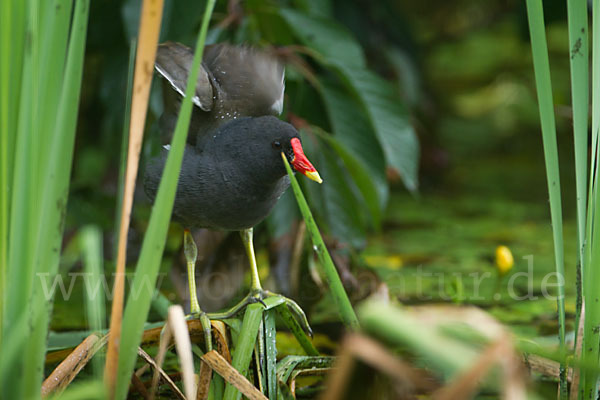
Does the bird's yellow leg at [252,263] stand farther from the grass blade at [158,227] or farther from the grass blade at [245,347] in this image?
the grass blade at [158,227]

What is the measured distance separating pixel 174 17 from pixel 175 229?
107cm

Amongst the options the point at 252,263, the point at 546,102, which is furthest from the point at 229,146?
the point at 546,102

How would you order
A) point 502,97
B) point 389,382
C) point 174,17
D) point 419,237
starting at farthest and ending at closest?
point 502,97 → point 419,237 → point 174,17 → point 389,382

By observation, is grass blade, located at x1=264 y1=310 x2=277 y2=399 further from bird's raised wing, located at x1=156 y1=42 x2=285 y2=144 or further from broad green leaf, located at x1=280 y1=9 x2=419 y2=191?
broad green leaf, located at x1=280 y1=9 x2=419 y2=191

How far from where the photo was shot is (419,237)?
8.93 feet

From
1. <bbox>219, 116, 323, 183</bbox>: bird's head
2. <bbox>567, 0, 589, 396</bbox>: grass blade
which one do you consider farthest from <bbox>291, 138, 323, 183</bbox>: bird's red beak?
<bbox>567, 0, 589, 396</bbox>: grass blade

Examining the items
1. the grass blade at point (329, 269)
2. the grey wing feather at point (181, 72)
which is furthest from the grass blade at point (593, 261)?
the grey wing feather at point (181, 72)

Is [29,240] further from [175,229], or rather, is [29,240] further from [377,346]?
[175,229]

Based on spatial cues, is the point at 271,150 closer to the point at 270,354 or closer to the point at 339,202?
the point at 270,354

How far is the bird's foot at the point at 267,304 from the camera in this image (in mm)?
1243

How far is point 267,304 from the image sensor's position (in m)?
1.23

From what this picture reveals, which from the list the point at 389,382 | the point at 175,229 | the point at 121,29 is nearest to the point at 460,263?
the point at 175,229

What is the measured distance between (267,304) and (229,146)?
0.89 feet

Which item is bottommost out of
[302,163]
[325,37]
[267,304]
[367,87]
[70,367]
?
[70,367]
